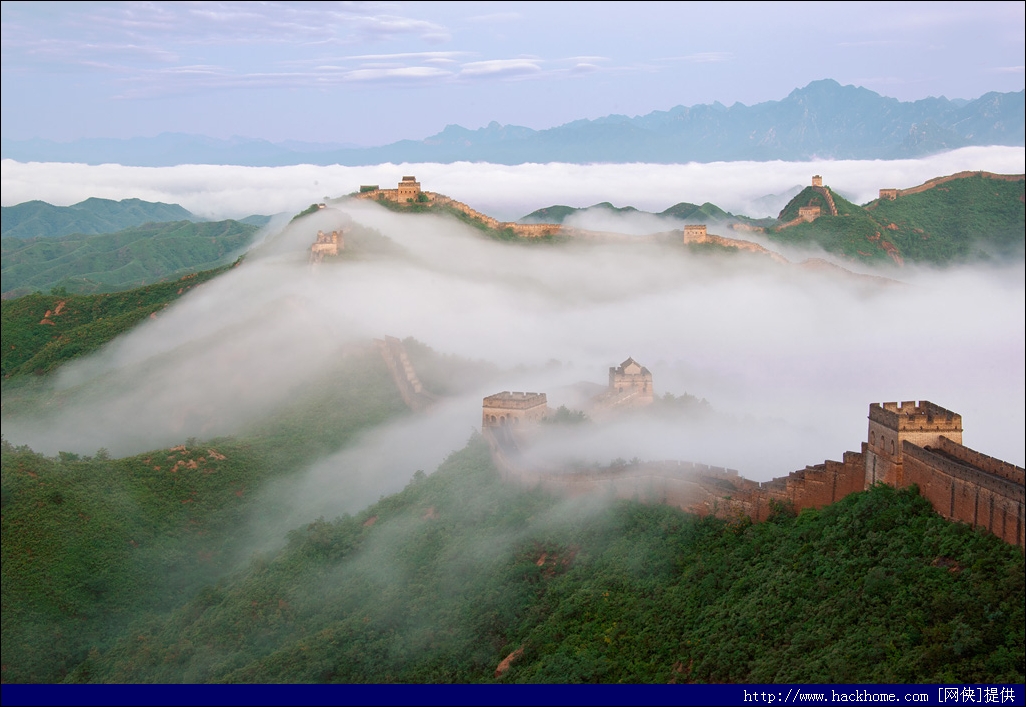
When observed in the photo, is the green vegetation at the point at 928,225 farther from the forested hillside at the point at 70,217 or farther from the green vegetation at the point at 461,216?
the forested hillside at the point at 70,217

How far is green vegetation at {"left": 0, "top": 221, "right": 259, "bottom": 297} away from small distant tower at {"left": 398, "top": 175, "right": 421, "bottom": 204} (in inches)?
508

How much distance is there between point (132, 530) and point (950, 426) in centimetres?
1532

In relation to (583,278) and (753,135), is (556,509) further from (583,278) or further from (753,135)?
(753,135)

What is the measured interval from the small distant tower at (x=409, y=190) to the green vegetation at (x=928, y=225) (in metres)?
20.9

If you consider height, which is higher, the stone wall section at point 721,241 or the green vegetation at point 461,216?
the green vegetation at point 461,216

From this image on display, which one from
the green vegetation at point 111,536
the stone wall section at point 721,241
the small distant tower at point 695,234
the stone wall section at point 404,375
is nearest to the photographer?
the green vegetation at point 111,536

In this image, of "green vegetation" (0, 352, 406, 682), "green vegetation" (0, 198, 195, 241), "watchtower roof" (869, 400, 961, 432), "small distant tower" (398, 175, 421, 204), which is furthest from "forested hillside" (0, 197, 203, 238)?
"watchtower roof" (869, 400, 961, 432)

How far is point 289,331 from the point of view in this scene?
43469 mm

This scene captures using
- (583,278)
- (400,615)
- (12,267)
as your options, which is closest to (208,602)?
(400,615)

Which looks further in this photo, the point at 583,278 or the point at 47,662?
the point at 583,278

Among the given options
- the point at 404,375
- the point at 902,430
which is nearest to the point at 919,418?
the point at 902,430

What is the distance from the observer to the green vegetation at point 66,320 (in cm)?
2082

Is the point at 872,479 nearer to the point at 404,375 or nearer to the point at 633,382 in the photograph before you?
the point at 633,382

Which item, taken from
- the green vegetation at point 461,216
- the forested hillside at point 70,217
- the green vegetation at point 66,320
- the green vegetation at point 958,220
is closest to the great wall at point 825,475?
the green vegetation at point 958,220
